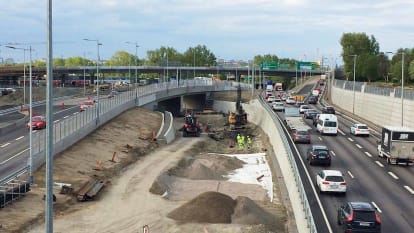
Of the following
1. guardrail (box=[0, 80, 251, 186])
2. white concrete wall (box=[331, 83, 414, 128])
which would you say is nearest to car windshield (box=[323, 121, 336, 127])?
white concrete wall (box=[331, 83, 414, 128])

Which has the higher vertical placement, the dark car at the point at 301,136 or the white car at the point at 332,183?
the dark car at the point at 301,136

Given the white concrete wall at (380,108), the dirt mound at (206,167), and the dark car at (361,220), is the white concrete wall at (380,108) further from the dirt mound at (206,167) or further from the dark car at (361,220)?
the dark car at (361,220)

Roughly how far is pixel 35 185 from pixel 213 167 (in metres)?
18.4

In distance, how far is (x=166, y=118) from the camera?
8800cm

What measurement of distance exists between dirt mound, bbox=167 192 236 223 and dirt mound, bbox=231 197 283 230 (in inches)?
19.1

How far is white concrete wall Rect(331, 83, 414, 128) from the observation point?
63.2 meters

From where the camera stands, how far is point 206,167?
51.8m

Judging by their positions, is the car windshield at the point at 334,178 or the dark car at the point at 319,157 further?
the dark car at the point at 319,157

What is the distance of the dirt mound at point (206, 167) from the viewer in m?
50.3

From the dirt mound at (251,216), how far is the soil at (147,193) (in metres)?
0.06

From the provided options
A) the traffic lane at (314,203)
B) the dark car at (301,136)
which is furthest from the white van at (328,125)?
the traffic lane at (314,203)

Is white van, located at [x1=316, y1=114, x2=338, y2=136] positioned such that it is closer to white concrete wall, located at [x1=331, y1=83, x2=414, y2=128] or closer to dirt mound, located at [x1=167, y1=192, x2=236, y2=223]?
white concrete wall, located at [x1=331, y1=83, x2=414, y2=128]

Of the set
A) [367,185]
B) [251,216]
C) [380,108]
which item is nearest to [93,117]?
[251,216]

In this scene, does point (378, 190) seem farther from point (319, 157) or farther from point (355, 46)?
point (355, 46)
